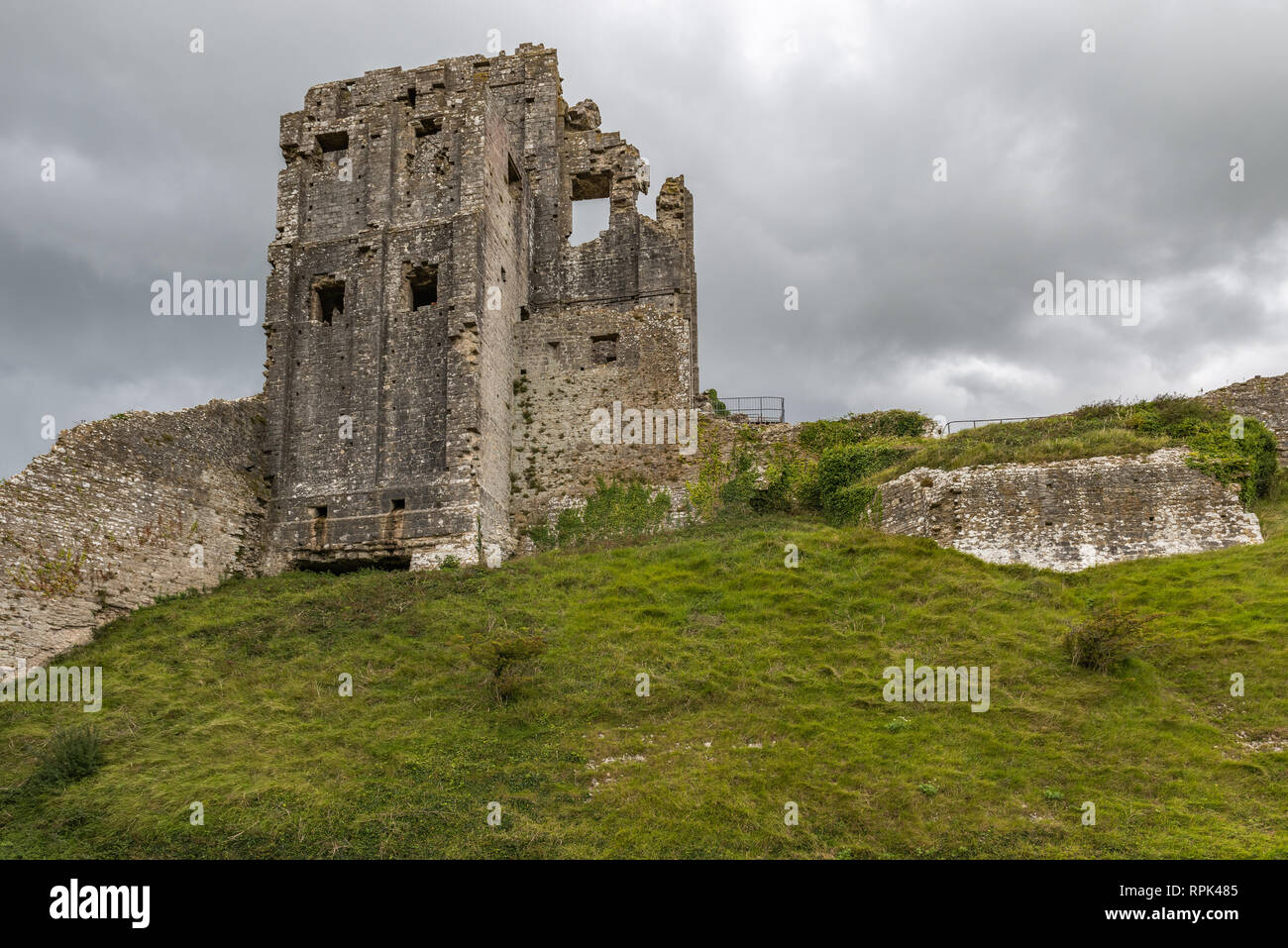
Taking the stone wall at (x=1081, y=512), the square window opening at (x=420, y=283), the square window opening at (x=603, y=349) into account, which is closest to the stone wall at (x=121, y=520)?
the square window opening at (x=420, y=283)

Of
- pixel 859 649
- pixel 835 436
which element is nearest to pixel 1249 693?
pixel 859 649

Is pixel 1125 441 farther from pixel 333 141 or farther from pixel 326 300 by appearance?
pixel 333 141

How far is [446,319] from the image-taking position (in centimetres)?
2441

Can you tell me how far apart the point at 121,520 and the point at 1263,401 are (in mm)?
25394

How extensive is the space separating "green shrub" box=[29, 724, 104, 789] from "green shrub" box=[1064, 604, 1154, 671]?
1466cm

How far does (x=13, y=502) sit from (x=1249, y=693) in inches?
825

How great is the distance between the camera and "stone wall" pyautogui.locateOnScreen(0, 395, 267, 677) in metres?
17.8

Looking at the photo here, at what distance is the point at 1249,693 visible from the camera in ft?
46.8

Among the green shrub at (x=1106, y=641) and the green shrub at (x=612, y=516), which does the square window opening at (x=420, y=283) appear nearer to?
the green shrub at (x=612, y=516)

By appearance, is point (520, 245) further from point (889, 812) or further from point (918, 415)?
point (889, 812)

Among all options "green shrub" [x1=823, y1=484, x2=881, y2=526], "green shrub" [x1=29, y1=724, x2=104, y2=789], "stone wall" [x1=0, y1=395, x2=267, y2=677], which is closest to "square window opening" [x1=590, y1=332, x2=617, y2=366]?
"green shrub" [x1=823, y1=484, x2=881, y2=526]

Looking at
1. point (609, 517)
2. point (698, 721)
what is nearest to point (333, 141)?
point (609, 517)

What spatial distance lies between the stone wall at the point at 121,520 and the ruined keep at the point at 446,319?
1.31m

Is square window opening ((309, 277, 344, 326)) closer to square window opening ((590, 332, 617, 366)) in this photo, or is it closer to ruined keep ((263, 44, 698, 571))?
ruined keep ((263, 44, 698, 571))
